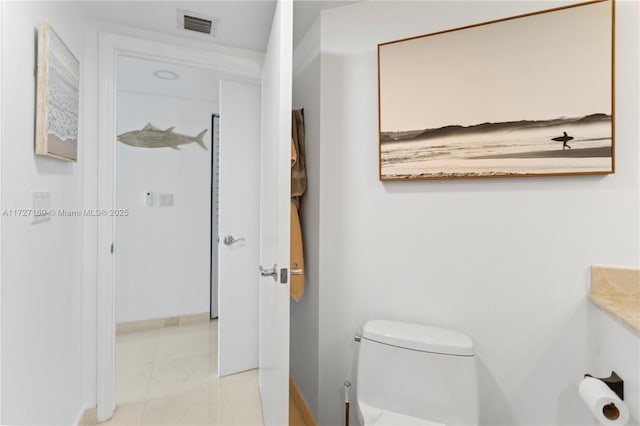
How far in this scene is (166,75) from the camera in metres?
2.46

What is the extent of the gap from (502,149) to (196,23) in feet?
5.38

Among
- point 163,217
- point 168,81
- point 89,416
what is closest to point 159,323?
point 163,217

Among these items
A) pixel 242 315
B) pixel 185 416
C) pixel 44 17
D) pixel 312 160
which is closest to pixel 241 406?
pixel 185 416

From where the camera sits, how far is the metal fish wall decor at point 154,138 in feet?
9.25

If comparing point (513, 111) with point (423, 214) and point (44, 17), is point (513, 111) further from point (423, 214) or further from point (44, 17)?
point (44, 17)

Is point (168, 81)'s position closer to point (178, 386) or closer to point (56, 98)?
point (56, 98)

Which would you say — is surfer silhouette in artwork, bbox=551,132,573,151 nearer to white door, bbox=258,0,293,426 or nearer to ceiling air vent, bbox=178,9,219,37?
white door, bbox=258,0,293,426

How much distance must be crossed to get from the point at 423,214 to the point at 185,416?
165cm

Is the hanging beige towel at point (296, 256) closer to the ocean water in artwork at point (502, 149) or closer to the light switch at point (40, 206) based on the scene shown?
the ocean water in artwork at point (502, 149)

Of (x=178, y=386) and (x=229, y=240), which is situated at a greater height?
(x=229, y=240)

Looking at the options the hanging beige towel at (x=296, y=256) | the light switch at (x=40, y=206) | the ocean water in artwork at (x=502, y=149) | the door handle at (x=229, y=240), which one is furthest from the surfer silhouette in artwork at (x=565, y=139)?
the light switch at (x=40, y=206)

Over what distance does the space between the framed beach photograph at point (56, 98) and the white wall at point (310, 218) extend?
1.07 meters

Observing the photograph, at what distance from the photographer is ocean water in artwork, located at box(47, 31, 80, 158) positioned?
1.21 metres

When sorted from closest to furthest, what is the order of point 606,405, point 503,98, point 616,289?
point 606,405
point 616,289
point 503,98
